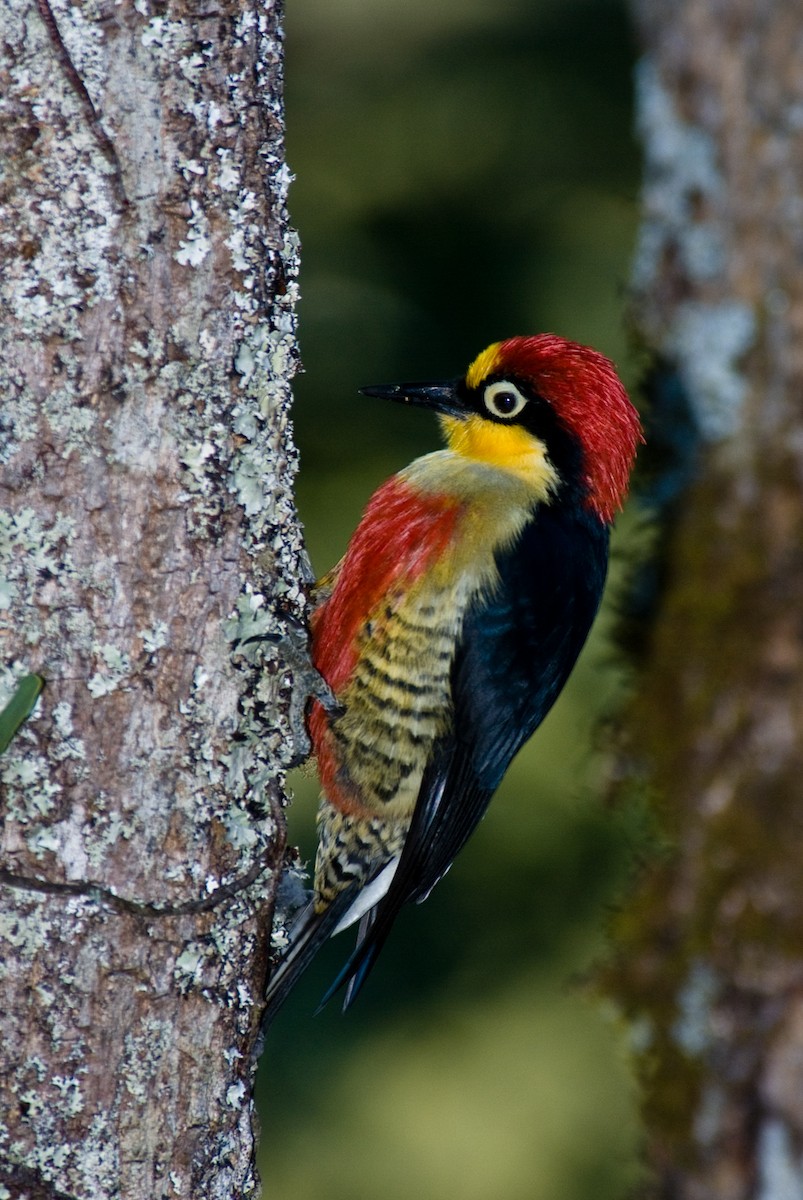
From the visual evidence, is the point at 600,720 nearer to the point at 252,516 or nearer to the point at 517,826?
the point at 517,826

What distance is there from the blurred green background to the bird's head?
44.6 inches

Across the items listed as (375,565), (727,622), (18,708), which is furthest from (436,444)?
(18,708)

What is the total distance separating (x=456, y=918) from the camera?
4.46 meters

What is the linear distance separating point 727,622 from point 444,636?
1169mm

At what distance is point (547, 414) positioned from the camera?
2.77m

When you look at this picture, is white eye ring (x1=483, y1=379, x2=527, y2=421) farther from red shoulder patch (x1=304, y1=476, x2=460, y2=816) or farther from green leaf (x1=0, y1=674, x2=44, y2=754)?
green leaf (x1=0, y1=674, x2=44, y2=754)

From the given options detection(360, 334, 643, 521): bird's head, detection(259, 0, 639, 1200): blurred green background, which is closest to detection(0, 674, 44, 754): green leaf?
detection(360, 334, 643, 521): bird's head

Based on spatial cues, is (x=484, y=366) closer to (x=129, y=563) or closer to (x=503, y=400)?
(x=503, y=400)

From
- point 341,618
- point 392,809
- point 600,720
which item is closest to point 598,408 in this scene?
point 341,618

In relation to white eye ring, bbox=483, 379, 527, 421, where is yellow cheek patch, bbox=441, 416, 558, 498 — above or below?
below

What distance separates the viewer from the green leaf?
5.83ft

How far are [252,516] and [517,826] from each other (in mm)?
2548

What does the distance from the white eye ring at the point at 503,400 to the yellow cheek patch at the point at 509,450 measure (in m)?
0.03

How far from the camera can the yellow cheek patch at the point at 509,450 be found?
279cm
